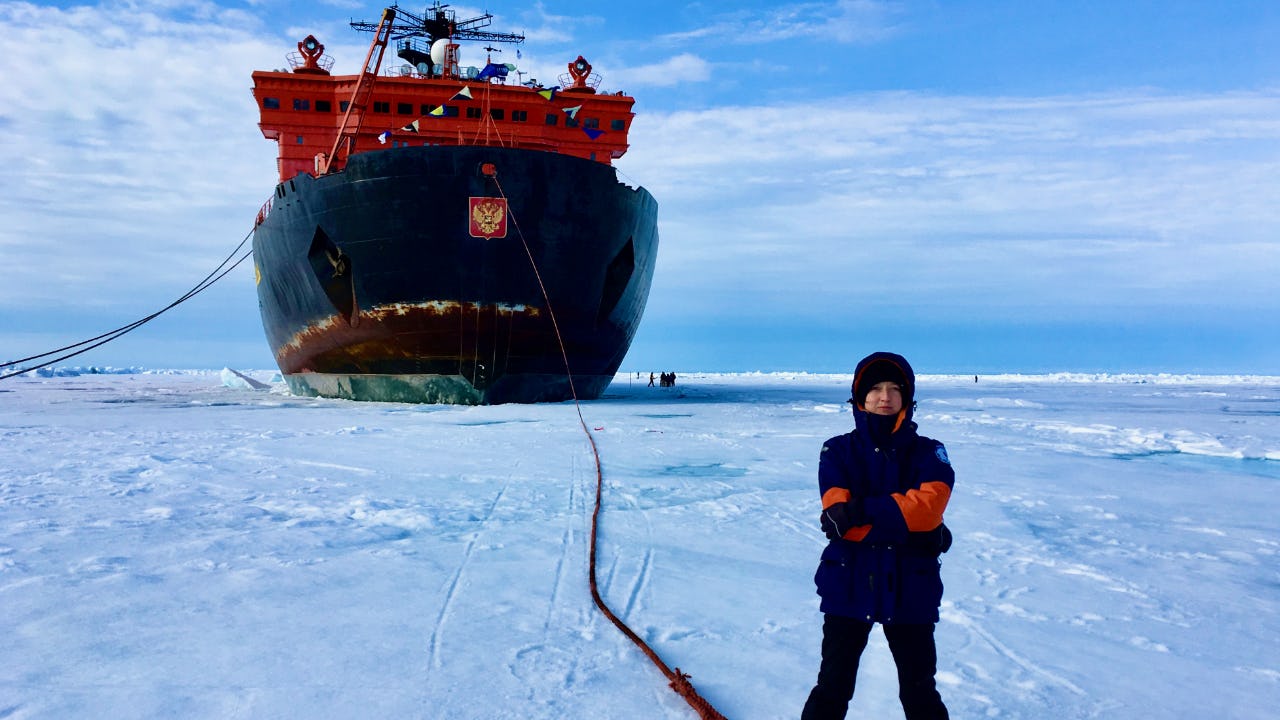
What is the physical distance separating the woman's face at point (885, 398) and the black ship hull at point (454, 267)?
974 cm

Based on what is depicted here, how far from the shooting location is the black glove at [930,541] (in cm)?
165

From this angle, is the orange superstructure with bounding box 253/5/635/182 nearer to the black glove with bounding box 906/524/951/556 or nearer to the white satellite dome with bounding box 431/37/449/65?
the white satellite dome with bounding box 431/37/449/65

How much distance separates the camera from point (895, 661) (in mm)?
1690

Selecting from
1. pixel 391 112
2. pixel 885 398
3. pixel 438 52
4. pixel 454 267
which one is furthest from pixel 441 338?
pixel 438 52

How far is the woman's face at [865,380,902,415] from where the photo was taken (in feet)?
5.63

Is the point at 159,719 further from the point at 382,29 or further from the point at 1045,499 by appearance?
the point at 382,29

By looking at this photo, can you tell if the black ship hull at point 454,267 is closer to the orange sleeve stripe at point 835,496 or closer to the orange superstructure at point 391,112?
the orange superstructure at point 391,112

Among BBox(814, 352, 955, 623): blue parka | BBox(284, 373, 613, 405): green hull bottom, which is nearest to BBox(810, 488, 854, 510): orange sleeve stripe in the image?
BBox(814, 352, 955, 623): blue parka

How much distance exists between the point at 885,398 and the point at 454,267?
992 cm

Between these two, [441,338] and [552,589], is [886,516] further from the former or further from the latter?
[441,338]

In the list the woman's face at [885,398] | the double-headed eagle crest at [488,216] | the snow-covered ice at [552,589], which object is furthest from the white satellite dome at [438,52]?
the woman's face at [885,398]

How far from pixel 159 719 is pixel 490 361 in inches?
391

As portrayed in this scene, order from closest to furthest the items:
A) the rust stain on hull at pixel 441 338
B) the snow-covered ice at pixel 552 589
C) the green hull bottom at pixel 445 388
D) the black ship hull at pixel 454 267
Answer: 1. the snow-covered ice at pixel 552 589
2. the black ship hull at pixel 454 267
3. the rust stain on hull at pixel 441 338
4. the green hull bottom at pixel 445 388

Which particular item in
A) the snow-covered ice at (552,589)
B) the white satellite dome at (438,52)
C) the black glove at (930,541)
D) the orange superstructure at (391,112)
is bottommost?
the snow-covered ice at (552,589)
